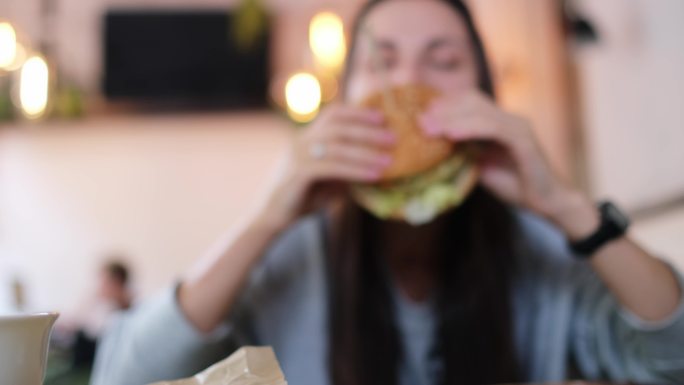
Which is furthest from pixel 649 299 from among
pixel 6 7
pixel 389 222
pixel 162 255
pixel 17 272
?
pixel 6 7

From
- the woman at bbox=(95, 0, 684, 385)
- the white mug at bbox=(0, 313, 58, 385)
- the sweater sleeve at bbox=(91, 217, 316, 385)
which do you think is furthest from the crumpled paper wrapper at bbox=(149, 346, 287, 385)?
the woman at bbox=(95, 0, 684, 385)

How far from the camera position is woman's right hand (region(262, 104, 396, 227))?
112cm

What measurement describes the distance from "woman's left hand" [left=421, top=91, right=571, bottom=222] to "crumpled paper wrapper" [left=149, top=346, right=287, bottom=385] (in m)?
0.79

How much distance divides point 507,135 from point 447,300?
0.31 m

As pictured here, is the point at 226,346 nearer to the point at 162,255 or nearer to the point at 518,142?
the point at 518,142

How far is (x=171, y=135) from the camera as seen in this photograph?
17.2 ft

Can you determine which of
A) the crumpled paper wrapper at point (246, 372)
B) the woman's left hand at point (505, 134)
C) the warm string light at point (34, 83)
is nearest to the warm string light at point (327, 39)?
the warm string light at point (34, 83)

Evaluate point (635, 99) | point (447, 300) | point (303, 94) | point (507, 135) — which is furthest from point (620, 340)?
point (303, 94)

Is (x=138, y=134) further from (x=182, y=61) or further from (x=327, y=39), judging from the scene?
(x=327, y=39)

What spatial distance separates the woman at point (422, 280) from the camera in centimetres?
106

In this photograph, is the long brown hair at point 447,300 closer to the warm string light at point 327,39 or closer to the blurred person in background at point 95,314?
the blurred person in background at point 95,314

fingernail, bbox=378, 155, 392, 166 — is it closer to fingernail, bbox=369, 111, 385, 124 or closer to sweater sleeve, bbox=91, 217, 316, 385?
fingernail, bbox=369, 111, 385, 124

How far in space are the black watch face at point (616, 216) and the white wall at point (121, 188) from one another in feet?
14.1

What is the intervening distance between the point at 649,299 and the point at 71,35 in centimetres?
541
